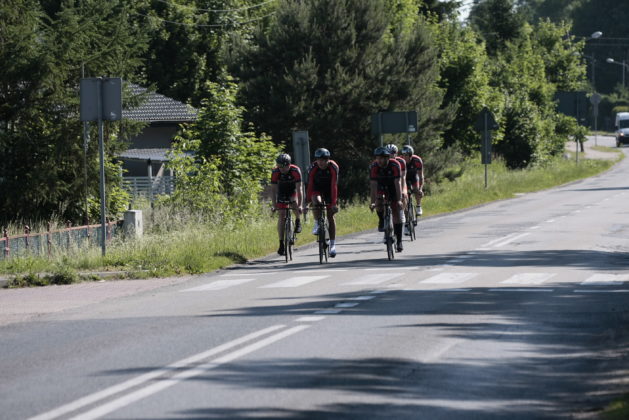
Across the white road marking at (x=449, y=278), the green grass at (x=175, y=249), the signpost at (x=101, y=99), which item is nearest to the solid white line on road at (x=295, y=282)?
the white road marking at (x=449, y=278)

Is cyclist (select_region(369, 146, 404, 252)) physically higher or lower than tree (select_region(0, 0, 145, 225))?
lower

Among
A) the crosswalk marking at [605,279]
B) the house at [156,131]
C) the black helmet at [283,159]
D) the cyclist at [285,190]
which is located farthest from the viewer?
the house at [156,131]

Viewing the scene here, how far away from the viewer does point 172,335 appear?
10.9 metres

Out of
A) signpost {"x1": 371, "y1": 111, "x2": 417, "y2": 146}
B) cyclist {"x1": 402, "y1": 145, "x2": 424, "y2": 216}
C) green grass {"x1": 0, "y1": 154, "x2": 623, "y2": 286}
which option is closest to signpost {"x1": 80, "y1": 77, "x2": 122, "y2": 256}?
green grass {"x1": 0, "y1": 154, "x2": 623, "y2": 286}

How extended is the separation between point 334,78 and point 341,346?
1203 inches

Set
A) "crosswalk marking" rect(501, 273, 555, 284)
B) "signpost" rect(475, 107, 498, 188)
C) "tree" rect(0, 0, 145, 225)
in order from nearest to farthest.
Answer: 1. "crosswalk marking" rect(501, 273, 555, 284)
2. "tree" rect(0, 0, 145, 225)
3. "signpost" rect(475, 107, 498, 188)

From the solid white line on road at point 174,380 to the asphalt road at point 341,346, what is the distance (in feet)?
0.05

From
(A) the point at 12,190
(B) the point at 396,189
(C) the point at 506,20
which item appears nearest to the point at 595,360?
(B) the point at 396,189

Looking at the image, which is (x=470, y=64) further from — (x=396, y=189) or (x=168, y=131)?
(x=396, y=189)

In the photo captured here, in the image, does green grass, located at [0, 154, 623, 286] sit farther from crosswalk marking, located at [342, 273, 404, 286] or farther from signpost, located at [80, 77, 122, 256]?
crosswalk marking, located at [342, 273, 404, 286]

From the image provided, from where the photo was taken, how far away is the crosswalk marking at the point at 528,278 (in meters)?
15.5

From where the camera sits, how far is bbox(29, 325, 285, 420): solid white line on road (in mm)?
7457

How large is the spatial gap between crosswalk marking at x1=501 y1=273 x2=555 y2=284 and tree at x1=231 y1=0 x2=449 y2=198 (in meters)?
23.6

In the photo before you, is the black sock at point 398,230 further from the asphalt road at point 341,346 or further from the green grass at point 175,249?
the green grass at point 175,249
